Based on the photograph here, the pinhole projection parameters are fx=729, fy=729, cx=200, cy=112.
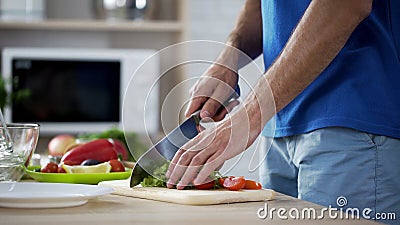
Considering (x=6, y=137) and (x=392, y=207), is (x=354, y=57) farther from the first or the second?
(x=6, y=137)

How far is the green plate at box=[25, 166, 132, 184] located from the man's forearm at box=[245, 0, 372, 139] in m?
0.31

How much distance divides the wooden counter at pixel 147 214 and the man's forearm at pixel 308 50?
0.71 feet

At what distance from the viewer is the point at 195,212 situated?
1.06m

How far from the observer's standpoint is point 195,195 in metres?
1.13

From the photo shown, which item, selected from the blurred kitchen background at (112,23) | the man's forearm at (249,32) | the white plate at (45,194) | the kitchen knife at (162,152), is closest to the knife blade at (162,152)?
the kitchen knife at (162,152)

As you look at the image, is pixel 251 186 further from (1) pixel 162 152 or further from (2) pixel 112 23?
(2) pixel 112 23

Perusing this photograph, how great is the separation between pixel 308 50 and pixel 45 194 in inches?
20.7

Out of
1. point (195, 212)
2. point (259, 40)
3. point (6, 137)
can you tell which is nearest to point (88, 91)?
point (259, 40)

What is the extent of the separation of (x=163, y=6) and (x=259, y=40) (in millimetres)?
2193

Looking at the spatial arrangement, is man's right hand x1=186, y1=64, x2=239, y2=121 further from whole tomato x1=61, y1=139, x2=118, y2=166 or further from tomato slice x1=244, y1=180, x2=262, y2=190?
whole tomato x1=61, y1=139, x2=118, y2=166

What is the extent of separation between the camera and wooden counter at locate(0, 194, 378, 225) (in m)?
0.97

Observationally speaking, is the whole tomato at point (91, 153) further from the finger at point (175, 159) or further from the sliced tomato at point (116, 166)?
the finger at point (175, 159)

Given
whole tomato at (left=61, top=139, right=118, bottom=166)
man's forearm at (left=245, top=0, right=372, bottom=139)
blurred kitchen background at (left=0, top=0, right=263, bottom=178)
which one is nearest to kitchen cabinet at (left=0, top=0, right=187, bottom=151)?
blurred kitchen background at (left=0, top=0, right=263, bottom=178)

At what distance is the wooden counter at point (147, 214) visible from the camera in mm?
972
